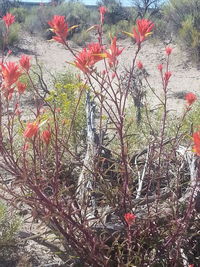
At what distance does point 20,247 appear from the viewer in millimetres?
2957

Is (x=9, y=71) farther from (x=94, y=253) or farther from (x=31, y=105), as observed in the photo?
(x=31, y=105)

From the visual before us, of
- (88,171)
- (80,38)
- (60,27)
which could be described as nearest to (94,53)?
(60,27)

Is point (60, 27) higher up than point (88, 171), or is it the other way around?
point (60, 27)

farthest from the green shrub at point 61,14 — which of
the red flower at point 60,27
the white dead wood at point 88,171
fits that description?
the red flower at point 60,27

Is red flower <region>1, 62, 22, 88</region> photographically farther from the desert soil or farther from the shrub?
the desert soil

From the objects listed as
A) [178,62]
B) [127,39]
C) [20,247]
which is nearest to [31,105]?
[20,247]

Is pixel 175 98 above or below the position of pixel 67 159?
below

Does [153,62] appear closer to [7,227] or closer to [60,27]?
[7,227]

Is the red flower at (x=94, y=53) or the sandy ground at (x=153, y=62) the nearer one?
the red flower at (x=94, y=53)

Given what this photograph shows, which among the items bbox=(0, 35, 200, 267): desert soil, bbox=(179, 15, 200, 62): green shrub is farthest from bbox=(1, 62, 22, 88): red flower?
bbox=(179, 15, 200, 62): green shrub

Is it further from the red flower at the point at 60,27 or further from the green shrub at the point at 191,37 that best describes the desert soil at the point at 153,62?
the red flower at the point at 60,27

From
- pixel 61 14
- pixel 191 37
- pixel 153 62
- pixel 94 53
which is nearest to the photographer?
pixel 94 53

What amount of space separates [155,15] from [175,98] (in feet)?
49.0

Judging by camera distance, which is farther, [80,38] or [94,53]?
[80,38]
